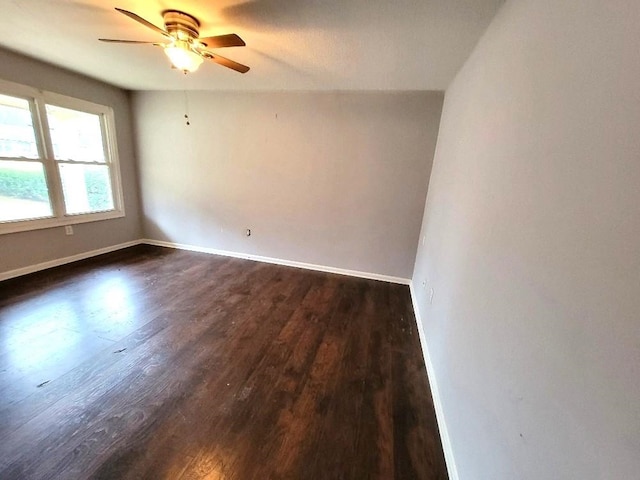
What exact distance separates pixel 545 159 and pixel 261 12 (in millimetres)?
1863

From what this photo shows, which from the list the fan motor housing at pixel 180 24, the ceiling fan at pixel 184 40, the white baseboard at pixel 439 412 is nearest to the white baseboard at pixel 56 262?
the ceiling fan at pixel 184 40

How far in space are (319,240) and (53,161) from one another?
11.3 ft

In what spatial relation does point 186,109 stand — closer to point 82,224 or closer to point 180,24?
point 82,224

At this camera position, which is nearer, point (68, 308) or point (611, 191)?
point (611, 191)

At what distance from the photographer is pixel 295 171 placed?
Result: 143 inches

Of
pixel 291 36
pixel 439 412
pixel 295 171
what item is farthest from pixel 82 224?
pixel 439 412

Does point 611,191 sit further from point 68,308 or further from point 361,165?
point 68,308

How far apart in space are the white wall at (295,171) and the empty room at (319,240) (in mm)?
34

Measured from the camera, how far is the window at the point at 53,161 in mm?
2887

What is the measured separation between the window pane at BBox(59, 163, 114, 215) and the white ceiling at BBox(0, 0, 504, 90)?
49.6 inches

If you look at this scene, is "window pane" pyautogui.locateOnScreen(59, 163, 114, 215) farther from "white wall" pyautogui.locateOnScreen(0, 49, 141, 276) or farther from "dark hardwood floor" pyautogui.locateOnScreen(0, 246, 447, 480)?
"dark hardwood floor" pyautogui.locateOnScreen(0, 246, 447, 480)

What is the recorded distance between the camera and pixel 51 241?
332cm

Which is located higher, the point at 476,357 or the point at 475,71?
the point at 475,71

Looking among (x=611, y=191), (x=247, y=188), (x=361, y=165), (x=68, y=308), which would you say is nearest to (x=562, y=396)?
(x=611, y=191)
